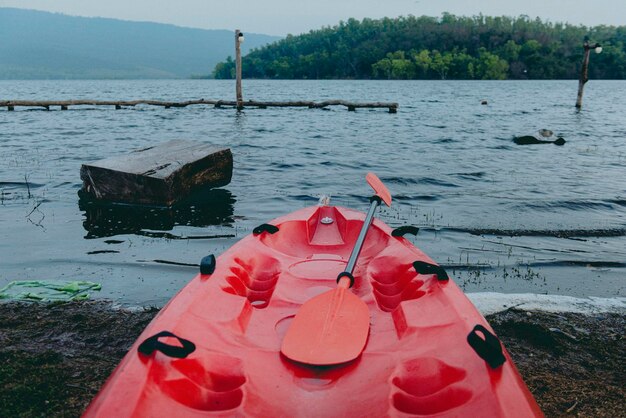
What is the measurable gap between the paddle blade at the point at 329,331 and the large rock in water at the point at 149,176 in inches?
204

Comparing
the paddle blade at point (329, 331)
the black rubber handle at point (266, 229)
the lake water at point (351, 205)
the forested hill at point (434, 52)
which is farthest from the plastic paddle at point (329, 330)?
the forested hill at point (434, 52)

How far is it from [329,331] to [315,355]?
0.22 meters

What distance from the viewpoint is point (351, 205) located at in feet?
29.7

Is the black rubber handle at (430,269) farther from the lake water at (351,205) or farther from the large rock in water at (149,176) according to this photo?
the large rock in water at (149,176)

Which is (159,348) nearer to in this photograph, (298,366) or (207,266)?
(298,366)

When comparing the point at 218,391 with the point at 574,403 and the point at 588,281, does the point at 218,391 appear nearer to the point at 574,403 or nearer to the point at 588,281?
the point at 574,403

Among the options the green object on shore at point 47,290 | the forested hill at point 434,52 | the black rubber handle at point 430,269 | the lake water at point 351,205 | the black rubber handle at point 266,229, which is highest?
the forested hill at point 434,52

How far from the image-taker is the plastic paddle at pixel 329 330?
8.87 feet

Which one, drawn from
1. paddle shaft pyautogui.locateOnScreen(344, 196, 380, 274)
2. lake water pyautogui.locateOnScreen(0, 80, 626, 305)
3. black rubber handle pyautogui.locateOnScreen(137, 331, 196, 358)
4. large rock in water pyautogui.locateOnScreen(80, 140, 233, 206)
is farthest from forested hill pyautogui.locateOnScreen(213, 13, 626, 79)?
black rubber handle pyautogui.locateOnScreen(137, 331, 196, 358)

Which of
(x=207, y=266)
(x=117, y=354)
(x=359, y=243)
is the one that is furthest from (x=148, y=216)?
(x=207, y=266)

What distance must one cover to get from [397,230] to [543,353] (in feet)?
4.89

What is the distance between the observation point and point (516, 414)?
6.34ft

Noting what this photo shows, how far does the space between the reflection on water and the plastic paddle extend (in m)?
4.18

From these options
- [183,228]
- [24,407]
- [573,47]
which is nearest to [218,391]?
[24,407]
